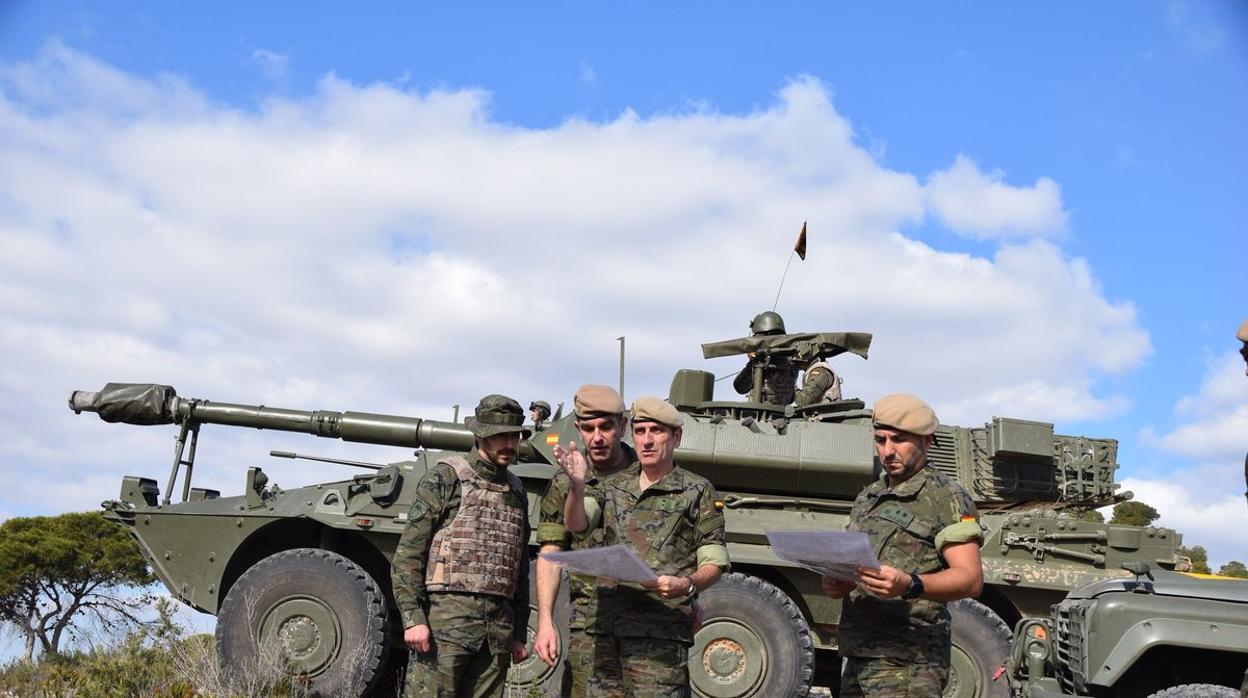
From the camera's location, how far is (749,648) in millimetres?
8930

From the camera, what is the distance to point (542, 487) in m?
9.70

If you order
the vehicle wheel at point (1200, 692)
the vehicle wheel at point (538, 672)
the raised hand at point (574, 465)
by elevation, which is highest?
the raised hand at point (574, 465)

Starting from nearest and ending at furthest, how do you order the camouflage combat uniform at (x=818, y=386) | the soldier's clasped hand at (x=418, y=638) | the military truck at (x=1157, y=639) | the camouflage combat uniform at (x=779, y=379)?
the soldier's clasped hand at (x=418, y=638) → the military truck at (x=1157, y=639) → the camouflage combat uniform at (x=818, y=386) → the camouflage combat uniform at (x=779, y=379)

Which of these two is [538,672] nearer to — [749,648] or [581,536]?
[749,648]

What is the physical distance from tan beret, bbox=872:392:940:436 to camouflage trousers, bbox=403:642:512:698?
210 cm

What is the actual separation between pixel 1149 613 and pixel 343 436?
7471 millimetres

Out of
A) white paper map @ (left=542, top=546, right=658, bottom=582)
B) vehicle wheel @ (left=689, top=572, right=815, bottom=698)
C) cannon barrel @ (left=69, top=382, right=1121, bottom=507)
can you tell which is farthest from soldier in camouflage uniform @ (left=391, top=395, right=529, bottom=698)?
cannon barrel @ (left=69, top=382, right=1121, bottom=507)

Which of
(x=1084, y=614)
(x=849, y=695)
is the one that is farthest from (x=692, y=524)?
(x=1084, y=614)

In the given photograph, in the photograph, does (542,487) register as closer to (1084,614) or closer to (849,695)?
(1084,614)

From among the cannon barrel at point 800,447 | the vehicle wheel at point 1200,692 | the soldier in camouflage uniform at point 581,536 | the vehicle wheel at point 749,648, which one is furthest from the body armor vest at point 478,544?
the cannon barrel at point 800,447

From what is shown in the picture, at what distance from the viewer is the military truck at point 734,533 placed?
29.3ft

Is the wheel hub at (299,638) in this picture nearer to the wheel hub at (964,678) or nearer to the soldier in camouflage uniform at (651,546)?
the wheel hub at (964,678)

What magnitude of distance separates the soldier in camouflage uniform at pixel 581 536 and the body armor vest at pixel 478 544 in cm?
62

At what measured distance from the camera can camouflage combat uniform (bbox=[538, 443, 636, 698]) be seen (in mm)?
4539
